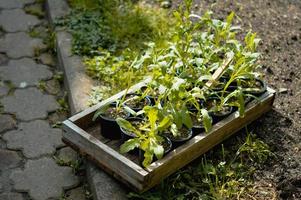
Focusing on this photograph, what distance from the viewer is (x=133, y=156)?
3.26 metres

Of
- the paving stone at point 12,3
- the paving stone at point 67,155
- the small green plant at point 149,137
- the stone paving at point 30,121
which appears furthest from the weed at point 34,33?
the small green plant at point 149,137

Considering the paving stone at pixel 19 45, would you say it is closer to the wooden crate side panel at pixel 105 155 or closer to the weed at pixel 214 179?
the wooden crate side panel at pixel 105 155

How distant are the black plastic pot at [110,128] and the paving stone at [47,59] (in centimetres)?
125

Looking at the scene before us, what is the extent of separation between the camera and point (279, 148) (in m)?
3.50

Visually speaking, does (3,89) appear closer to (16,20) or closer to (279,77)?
(16,20)

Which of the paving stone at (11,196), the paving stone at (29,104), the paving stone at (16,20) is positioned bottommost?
the paving stone at (11,196)

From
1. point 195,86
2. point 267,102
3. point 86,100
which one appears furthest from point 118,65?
point 267,102

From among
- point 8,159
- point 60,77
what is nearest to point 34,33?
point 60,77

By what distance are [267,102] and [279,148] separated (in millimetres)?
334

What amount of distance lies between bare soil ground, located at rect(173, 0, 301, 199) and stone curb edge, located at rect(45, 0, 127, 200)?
0.85 m

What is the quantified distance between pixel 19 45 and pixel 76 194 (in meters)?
1.70

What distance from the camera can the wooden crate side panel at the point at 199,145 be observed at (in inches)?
121

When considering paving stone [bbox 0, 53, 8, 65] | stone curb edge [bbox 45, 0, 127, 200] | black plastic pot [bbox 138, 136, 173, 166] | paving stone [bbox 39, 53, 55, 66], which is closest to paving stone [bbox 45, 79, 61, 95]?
stone curb edge [bbox 45, 0, 127, 200]

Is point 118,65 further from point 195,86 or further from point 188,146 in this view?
point 188,146
